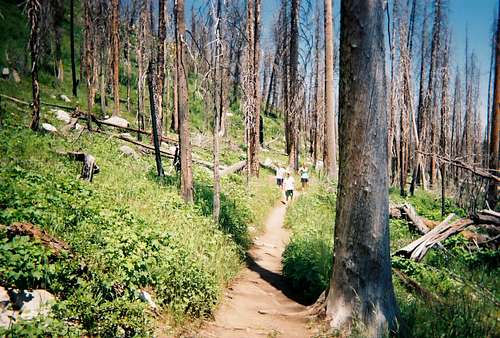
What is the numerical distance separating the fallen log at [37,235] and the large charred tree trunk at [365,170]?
3.51m

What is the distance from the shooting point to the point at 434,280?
5.79 meters

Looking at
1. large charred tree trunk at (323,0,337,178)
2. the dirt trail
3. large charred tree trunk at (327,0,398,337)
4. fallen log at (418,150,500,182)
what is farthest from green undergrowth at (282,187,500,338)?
large charred tree trunk at (323,0,337,178)

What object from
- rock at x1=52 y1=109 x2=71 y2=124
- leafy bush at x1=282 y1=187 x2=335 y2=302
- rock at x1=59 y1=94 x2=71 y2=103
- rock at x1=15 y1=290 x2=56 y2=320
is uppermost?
rock at x1=59 y1=94 x2=71 y2=103

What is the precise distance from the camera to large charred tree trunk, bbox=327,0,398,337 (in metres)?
3.89

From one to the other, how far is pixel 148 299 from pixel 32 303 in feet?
4.26

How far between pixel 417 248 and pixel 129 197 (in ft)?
20.6

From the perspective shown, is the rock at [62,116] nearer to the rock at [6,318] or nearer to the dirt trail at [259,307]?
the dirt trail at [259,307]

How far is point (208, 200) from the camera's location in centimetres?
973

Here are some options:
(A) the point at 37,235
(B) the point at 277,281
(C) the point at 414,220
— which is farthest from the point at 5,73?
(C) the point at 414,220

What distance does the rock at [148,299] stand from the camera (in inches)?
160

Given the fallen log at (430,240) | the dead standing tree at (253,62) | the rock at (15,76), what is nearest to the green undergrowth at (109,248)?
the fallen log at (430,240)

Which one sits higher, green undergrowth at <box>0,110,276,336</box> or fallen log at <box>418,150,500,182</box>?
fallen log at <box>418,150,500,182</box>

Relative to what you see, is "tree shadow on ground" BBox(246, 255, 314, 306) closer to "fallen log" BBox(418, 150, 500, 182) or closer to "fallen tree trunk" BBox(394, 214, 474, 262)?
"fallen tree trunk" BBox(394, 214, 474, 262)

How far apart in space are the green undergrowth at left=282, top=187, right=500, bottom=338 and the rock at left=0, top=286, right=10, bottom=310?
13.8 feet
